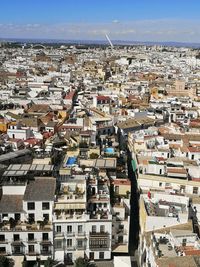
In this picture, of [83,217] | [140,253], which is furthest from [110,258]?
[83,217]

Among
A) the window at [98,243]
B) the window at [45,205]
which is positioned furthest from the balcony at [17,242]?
the window at [98,243]

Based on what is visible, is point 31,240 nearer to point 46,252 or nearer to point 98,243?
point 46,252

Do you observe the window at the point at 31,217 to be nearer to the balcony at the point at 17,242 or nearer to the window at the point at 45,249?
the balcony at the point at 17,242

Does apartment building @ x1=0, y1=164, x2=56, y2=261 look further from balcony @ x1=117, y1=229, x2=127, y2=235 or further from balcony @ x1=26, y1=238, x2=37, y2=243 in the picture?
balcony @ x1=117, y1=229, x2=127, y2=235

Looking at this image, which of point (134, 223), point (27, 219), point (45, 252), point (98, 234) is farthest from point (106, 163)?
point (45, 252)

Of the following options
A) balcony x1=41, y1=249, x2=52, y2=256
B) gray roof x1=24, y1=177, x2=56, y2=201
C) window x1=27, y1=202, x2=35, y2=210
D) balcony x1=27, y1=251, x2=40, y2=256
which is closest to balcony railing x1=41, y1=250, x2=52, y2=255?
balcony x1=41, y1=249, x2=52, y2=256

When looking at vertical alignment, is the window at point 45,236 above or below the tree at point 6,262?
above

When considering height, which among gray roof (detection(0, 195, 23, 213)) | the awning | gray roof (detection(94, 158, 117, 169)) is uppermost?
gray roof (detection(94, 158, 117, 169))

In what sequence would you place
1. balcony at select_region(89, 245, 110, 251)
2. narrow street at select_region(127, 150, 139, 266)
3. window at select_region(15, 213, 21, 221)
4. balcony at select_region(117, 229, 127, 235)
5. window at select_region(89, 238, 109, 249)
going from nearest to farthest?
window at select_region(89, 238, 109, 249) → balcony at select_region(89, 245, 110, 251) → window at select_region(15, 213, 21, 221) → balcony at select_region(117, 229, 127, 235) → narrow street at select_region(127, 150, 139, 266)
